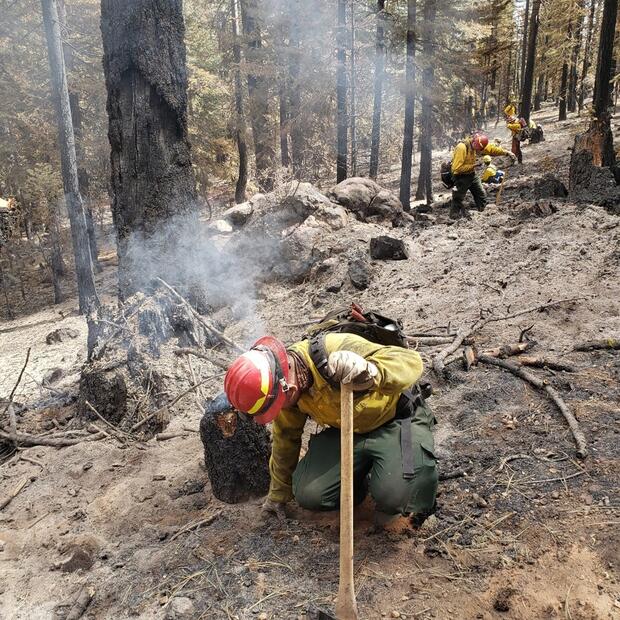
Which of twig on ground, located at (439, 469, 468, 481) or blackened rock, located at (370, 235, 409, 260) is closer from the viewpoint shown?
twig on ground, located at (439, 469, 468, 481)

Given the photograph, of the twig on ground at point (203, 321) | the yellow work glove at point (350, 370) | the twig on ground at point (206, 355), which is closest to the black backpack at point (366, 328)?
the yellow work glove at point (350, 370)

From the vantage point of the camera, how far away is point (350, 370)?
2586 mm

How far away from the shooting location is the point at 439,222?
34.7 feet

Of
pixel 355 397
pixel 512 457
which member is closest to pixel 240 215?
pixel 355 397

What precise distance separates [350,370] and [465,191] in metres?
9.64

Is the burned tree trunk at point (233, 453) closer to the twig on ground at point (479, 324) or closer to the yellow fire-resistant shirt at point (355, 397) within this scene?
the yellow fire-resistant shirt at point (355, 397)

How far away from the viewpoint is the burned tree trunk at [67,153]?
975cm

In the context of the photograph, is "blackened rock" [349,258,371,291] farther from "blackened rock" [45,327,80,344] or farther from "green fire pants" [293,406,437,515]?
"blackened rock" [45,327,80,344]

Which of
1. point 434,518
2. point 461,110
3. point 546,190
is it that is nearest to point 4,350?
point 434,518

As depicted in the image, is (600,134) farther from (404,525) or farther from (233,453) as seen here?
(233,453)

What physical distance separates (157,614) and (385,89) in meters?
16.6

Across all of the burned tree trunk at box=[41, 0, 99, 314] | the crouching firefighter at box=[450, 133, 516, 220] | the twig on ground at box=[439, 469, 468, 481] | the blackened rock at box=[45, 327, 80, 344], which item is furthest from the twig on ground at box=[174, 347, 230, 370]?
the crouching firefighter at box=[450, 133, 516, 220]

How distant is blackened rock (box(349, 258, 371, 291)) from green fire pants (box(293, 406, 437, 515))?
4.92 metres

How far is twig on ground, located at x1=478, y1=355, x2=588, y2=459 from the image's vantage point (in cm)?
329
